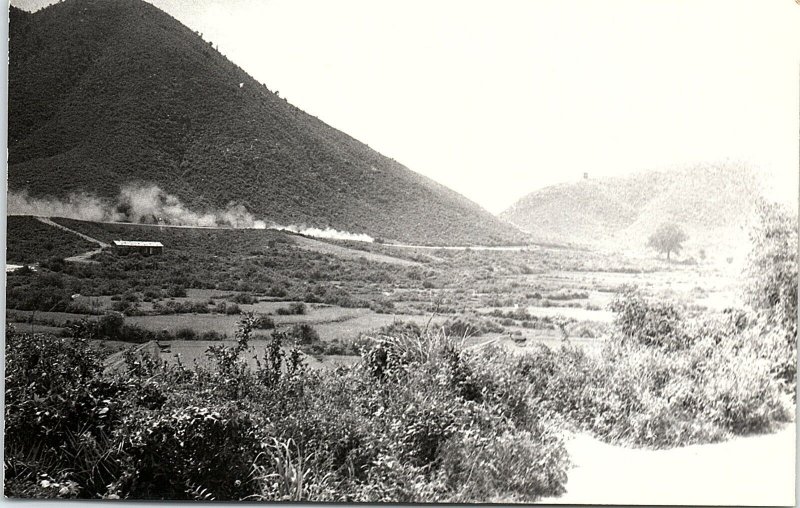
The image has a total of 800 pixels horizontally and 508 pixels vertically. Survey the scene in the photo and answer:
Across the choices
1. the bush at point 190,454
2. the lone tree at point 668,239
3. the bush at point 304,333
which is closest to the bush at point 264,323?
the bush at point 304,333

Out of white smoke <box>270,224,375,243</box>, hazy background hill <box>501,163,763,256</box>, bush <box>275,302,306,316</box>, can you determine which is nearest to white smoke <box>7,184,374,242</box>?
white smoke <box>270,224,375,243</box>

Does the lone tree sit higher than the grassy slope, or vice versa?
the lone tree

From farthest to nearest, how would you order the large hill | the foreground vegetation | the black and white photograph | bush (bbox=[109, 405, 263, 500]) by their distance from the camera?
1. the large hill
2. the black and white photograph
3. the foreground vegetation
4. bush (bbox=[109, 405, 263, 500])

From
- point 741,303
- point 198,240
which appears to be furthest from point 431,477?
point 741,303

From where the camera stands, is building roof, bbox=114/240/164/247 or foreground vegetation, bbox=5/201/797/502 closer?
foreground vegetation, bbox=5/201/797/502

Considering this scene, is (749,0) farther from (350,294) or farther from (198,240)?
(198,240)

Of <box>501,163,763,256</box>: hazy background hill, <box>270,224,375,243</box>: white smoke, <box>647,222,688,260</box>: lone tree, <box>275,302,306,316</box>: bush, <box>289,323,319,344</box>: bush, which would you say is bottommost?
<box>289,323,319,344</box>: bush

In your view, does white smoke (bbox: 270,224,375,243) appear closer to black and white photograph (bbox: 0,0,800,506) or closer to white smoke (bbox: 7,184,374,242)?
black and white photograph (bbox: 0,0,800,506)
